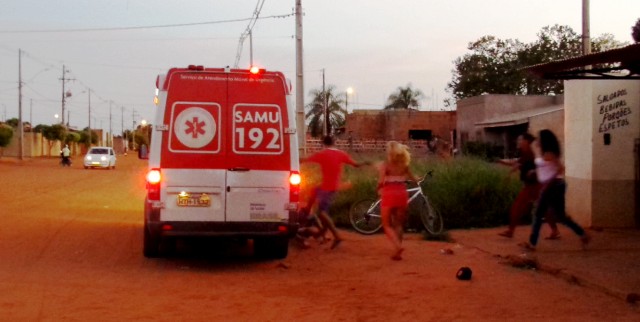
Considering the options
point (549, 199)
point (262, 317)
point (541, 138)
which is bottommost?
point (262, 317)

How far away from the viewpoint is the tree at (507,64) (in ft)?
171

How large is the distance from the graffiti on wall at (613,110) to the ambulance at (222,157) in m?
5.65

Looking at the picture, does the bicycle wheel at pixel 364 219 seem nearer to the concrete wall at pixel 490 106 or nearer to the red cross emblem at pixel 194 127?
the red cross emblem at pixel 194 127

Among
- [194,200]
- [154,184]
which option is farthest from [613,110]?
[154,184]

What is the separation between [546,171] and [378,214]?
12.2 ft

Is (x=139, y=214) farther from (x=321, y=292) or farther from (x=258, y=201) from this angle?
(x=321, y=292)

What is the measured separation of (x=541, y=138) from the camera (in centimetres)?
1089

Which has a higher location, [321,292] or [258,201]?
[258,201]

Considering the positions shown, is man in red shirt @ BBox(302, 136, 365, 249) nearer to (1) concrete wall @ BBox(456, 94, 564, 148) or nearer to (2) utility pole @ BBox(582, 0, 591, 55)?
(2) utility pole @ BBox(582, 0, 591, 55)

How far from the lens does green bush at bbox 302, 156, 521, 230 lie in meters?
14.5

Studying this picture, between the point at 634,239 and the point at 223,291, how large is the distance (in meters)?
6.44

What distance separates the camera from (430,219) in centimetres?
1316

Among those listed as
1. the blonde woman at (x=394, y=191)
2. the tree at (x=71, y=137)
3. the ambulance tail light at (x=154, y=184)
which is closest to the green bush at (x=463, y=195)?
the blonde woman at (x=394, y=191)

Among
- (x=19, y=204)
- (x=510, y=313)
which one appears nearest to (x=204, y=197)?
(x=510, y=313)
